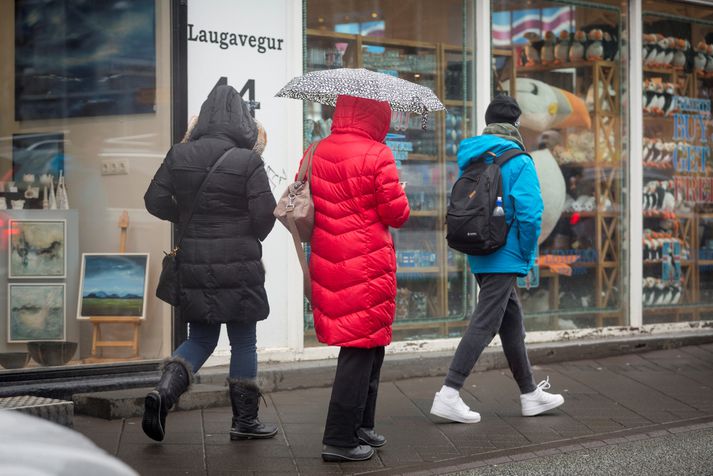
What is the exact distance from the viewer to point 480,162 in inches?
267

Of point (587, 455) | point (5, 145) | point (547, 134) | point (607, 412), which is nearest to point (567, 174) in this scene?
point (547, 134)

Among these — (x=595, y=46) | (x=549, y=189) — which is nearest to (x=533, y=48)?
(x=595, y=46)

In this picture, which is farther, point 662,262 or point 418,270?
point 662,262

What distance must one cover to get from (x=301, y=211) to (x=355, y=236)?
0.32m

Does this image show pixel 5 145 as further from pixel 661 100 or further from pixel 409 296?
pixel 661 100

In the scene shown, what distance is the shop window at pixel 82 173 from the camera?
7.68 meters

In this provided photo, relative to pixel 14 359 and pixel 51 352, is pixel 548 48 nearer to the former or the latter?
pixel 51 352

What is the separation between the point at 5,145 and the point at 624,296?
554 cm

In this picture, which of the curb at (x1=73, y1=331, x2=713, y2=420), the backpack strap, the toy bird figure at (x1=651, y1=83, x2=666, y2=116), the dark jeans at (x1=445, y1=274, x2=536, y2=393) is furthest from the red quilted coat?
the toy bird figure at (x1=651, y1=83, x2=666, y2=116)

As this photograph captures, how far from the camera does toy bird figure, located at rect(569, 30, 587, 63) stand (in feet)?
32.2

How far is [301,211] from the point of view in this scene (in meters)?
5.71

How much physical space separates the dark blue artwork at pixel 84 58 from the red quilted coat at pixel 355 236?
259 centimetres

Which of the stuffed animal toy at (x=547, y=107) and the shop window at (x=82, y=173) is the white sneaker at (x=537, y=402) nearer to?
the shop window at (x=82, y=173)

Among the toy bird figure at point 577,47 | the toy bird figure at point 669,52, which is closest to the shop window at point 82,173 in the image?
the toy bird figure at point 577,47
